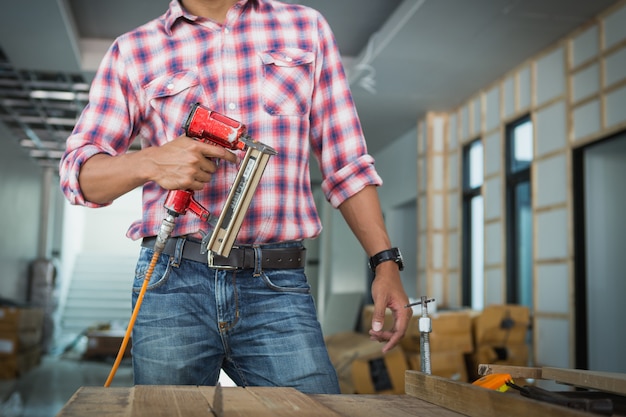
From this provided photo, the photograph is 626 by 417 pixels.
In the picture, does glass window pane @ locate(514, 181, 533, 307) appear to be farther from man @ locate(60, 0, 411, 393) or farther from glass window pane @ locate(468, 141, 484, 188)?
man @ locate(60, 0, 411, 393)

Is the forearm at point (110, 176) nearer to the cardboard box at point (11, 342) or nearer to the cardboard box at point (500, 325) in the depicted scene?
the cardboard box at point (500, 325)

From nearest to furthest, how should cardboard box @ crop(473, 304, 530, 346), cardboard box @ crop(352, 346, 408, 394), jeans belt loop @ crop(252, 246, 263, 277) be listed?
1. jeans belt loop @ crop(252, 246, 263, 277)
2. cardboard box @ crop(352, 346, 408, 394)
3. cardboard box @ crop(473, 304, 530, 346)

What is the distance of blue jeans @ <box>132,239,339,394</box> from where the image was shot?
1146mm

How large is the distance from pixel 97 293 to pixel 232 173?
1331 centimetres

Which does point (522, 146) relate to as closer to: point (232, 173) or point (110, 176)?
point (232, 173)

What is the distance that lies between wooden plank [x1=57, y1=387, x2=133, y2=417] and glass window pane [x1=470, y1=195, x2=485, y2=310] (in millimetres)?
6124

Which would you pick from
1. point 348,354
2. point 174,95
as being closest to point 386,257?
point 174,95

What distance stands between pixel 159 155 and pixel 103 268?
14.3 metres

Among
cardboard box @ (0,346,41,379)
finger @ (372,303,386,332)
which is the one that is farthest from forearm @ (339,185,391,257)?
cardboard box @ (0,346,41,379)

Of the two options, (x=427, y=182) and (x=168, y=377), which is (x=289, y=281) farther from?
(x=427, y=182)

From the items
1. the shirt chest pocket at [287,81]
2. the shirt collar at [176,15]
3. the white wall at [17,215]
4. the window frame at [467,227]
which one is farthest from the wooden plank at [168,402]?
the white wall at [17,215]

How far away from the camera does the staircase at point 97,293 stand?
41.8 ft

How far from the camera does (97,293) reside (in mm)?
13773

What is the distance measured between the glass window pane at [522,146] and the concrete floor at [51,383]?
3.76 metres
